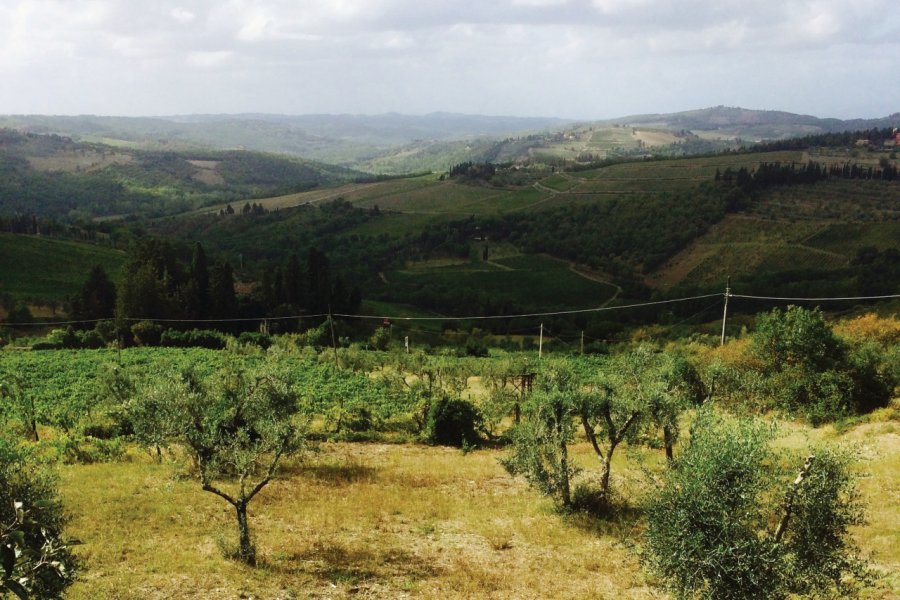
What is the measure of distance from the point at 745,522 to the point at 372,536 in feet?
48.2

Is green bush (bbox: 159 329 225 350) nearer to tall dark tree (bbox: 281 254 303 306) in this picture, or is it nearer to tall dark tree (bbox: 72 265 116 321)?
tall dark tree (bbox: 72 265 116 321)

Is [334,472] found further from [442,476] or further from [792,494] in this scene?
[792,494]

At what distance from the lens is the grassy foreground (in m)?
19.3

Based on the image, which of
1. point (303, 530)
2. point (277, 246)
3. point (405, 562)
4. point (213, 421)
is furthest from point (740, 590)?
point (277, 246)

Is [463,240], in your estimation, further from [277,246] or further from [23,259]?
[23,259]

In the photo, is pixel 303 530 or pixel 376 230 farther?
pixel 376 230

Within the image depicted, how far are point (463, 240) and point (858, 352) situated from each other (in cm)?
13395

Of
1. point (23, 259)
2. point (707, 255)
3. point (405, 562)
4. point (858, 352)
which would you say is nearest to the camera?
point (405, 562)

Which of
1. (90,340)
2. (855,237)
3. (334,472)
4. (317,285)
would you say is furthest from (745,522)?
(855,237)

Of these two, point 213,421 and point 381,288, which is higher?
point 213,421

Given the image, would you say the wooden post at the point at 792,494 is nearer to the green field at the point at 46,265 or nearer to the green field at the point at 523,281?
the green field at the point at 523,281

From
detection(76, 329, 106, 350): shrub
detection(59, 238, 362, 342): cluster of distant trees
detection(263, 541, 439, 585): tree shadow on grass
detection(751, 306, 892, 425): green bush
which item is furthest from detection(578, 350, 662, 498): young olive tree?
detection(59, 238, 362, 342): cluster of distant trees

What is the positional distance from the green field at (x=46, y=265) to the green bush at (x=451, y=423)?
301 ft

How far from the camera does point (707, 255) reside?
139250mm
